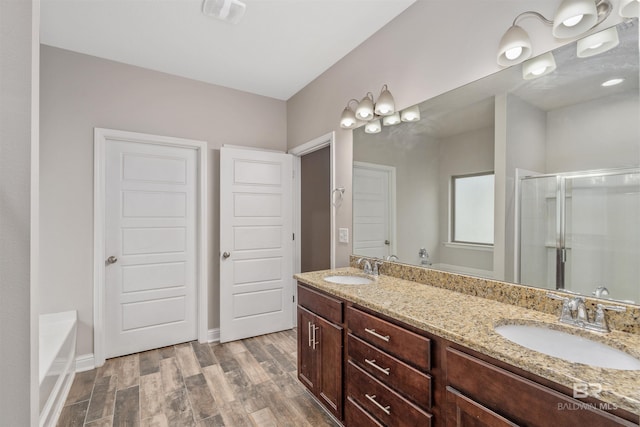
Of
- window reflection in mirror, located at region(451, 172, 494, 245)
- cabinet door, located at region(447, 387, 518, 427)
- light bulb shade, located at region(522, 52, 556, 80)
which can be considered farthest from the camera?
window reflection in mirror, located at region(451, 172, 494, 245)

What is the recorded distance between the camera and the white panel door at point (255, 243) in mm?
3053

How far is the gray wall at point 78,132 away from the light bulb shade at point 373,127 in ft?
6.05

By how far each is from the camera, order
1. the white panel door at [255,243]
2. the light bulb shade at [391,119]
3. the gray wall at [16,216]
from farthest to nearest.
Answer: the white panel door at [255,243], the light bulb shade at [391,119], the gray wall at [16,216]

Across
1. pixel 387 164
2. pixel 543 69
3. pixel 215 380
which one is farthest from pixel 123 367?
pixel 543 69

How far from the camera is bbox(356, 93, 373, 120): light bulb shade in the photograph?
7.28 ft

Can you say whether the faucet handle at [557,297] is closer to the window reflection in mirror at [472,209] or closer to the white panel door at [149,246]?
the window reflection in mirror at [472,209]

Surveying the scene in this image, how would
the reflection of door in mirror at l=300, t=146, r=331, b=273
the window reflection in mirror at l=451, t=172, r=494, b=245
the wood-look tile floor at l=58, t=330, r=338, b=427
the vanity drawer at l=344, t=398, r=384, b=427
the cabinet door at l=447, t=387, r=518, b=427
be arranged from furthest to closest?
the reflection of door in mirror at l=300, t=146, r=331, b=273 < the wood-look tile floor at l=58, t=330, r=338, b=427 < the window reflection in mirror at l=451, t=172, r=494, b=245 < the vanity drawer at l=344, t=398, r=384, b=427 < the cabinet door at l=447, t=387, r=518, b=427

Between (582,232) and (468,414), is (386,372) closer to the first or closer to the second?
(468,414)

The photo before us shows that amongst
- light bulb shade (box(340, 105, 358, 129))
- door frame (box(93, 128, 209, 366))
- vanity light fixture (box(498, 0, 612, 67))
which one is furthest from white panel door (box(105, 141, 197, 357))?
vanity light fixture (box(498, 0, 612, 67))

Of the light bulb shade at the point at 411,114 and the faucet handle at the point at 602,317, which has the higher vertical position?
the light bulb shade at the point at 411,114

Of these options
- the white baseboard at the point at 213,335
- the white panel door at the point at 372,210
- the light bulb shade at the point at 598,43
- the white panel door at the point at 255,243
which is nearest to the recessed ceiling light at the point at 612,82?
the light bulb shade at the point at 598,43

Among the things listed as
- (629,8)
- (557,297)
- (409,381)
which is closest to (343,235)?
(409,381)

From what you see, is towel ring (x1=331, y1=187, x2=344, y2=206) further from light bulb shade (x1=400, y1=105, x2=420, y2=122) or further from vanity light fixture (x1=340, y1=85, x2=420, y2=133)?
light bulb shade (x1=400, y1=105, x2=420, y2=122)

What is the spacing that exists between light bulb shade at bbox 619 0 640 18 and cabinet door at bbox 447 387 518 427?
4.91 ft
